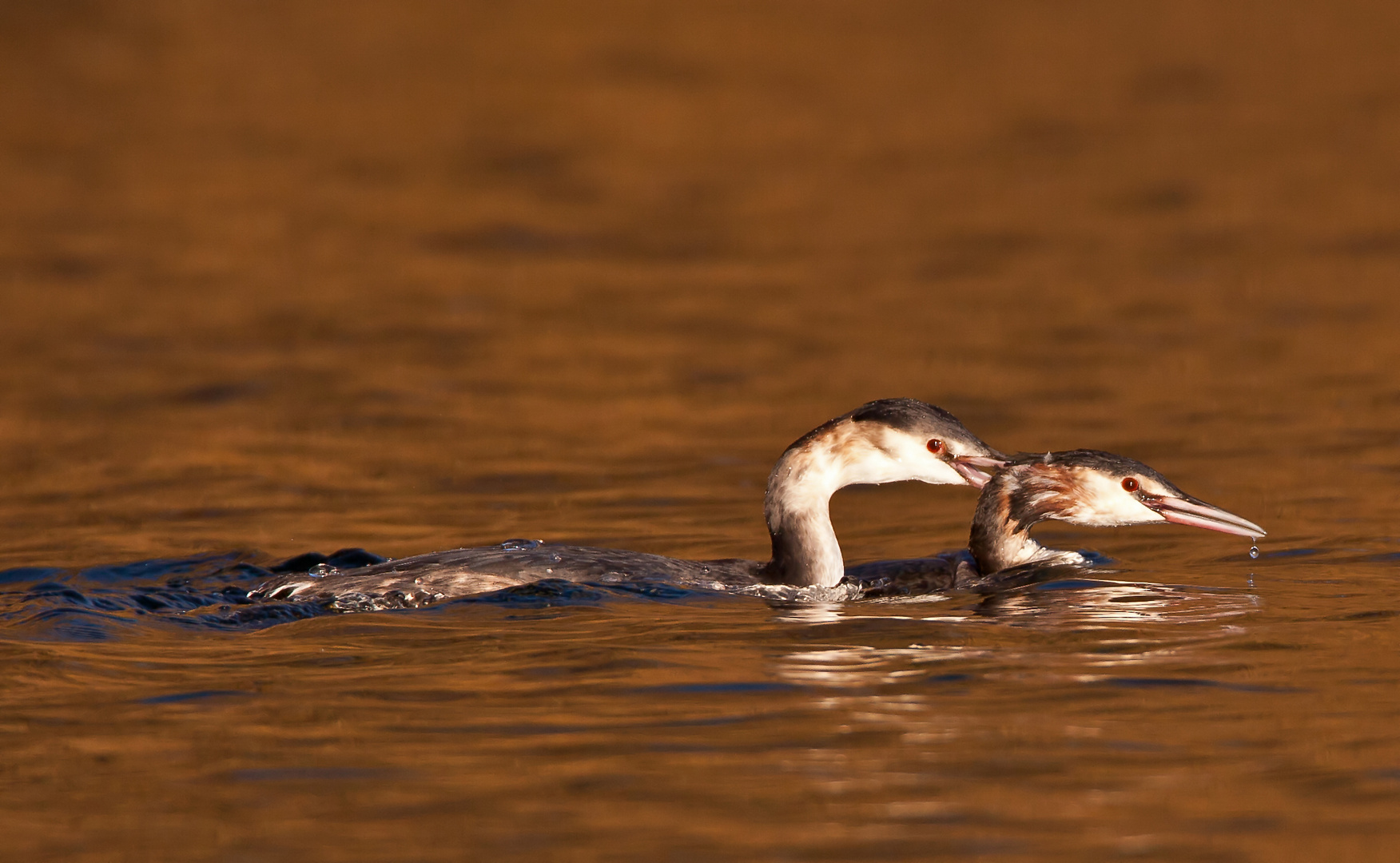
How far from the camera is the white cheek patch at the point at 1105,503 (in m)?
10.5

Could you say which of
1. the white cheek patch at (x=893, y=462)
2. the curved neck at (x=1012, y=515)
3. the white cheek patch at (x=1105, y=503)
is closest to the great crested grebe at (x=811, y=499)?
the white cheek patch at (x=893, y=462)

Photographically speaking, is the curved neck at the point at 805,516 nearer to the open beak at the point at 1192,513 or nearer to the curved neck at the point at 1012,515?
the curved neck at the point at 1012,515

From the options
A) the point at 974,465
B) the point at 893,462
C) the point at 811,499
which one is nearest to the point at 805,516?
the point at 811,499

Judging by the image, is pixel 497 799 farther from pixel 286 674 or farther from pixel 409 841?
pixel 286 674

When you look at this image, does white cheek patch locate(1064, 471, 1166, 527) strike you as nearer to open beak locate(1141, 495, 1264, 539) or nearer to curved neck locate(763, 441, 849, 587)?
open beak locate(1141, 495, 1264, 539)

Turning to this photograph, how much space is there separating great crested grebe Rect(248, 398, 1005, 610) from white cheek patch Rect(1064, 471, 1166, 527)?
49cm

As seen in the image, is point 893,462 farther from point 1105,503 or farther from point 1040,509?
point 1105,503

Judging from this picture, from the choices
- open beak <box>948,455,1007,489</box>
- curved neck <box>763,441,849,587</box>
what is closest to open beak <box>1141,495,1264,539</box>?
open beak <box>948,455,1007,489</box>

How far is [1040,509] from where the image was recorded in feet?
34.6

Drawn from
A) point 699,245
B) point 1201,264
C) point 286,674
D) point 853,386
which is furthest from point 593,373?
point 286,674

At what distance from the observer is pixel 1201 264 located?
19578mm

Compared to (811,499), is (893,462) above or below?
above

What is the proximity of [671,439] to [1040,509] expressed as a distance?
4145 millimetres

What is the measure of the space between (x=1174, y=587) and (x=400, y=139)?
1643 centimetres
